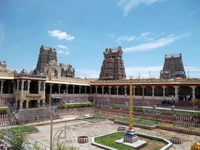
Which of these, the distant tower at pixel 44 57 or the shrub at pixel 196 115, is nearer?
the shrub at pixel 196 115

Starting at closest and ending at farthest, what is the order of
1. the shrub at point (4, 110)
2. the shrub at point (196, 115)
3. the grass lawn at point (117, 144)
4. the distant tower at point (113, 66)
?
the grass lawn at point (117, 144), the shrub at point (196, 115), the shrub at point (4, 110), the distant tower at point (113, 66)

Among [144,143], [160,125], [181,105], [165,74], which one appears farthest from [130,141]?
[165,74]

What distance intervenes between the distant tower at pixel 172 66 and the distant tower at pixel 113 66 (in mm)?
16519

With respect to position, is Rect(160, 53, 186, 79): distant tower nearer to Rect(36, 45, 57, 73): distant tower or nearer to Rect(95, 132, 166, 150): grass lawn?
Rect(36, 45, 57, 73): distant tower

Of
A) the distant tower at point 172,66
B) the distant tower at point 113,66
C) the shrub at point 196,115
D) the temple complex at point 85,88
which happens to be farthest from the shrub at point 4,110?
the distant tower at point 172,66

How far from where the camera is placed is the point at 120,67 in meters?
56.1

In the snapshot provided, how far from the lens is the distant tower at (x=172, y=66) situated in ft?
197

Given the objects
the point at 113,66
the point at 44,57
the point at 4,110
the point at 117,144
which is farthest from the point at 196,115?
the point at 44,57

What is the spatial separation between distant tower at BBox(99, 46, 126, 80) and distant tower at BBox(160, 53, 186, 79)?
16.5 m

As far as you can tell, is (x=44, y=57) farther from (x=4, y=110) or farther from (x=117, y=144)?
(x=117, y=144)

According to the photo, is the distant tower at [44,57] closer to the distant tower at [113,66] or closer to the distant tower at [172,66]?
the distant tower at [113,66]

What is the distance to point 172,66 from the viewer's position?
6106 cm

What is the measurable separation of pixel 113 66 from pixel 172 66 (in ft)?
71.6

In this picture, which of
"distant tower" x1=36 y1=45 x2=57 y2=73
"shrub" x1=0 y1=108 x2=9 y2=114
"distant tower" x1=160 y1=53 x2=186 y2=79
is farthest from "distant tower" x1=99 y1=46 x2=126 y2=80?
"shrub" x1=0 y1=108 x2=9 y2=114
